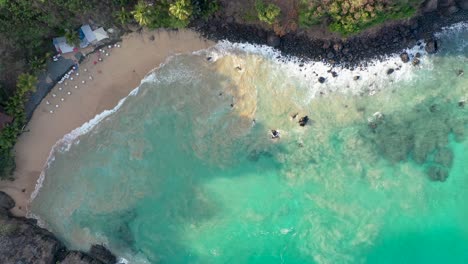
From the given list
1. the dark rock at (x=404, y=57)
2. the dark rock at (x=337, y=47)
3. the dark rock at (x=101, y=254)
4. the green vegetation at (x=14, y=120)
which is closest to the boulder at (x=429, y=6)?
the dark rock at (x=404, y=57)

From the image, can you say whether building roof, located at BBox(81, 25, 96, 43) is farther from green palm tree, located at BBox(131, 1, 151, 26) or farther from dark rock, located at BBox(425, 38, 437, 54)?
dark rock, located at BBox(425, 38, 437, 54)

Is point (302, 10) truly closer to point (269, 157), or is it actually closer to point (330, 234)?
point (269, 157)

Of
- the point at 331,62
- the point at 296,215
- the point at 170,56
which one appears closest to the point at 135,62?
the point at 170,56

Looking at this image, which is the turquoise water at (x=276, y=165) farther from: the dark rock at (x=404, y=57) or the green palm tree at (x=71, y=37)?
the green palm tree at (x=71, y=37)

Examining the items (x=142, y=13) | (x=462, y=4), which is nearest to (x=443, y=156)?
(x=462, y=4)

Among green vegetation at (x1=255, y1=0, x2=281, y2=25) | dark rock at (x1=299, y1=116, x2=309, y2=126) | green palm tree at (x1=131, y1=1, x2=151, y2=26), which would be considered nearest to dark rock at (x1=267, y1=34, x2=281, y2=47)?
green vegetation at (x1=255, y1=0, x2=281, y2=25)

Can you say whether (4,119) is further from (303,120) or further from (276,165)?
(303,120)

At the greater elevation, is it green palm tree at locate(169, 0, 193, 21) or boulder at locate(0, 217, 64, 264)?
green palm tree at locate(169, 0, 193, 21)
